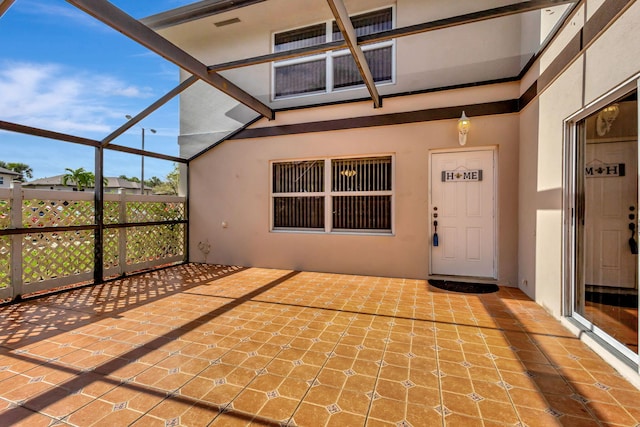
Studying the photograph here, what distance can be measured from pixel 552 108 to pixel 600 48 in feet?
3.14

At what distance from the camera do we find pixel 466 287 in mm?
4383

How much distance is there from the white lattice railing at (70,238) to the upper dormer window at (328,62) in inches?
138

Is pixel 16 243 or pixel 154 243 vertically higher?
pixel 16 243

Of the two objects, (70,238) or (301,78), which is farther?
(301,78)

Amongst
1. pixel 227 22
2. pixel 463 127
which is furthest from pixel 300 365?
pixel 227 22

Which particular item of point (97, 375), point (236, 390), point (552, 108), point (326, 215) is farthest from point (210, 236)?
point (552, 108)

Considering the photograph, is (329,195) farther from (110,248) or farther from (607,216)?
(110,248)

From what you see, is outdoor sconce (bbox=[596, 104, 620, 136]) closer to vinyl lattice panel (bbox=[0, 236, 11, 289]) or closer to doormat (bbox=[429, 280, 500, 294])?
doormat (bbox=[429, 280, 500, 294])

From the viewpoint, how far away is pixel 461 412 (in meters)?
1.67

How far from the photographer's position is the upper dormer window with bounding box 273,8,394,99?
525cm

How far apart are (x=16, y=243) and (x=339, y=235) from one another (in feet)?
15.0

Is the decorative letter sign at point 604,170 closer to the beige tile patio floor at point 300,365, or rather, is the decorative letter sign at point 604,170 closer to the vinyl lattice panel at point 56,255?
the beige tile patio floor at point 300,365

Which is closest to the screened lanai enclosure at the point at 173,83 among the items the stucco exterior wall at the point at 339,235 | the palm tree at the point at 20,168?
the stucco exterior wall at the point at 339,235

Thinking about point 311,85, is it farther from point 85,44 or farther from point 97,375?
point 97,375
